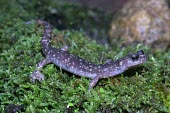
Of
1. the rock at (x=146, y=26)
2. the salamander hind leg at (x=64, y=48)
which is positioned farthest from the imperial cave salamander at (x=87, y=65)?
the rock at (x=146, y=26)

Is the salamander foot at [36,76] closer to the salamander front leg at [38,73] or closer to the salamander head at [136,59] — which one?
the salamander front leg at [38,73]

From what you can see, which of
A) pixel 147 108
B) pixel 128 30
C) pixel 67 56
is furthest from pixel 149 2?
pixel 147 108

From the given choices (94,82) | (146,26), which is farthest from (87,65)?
(146,26)

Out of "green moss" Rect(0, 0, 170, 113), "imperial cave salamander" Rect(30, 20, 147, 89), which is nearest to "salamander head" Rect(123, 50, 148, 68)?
"imperial cave salamander" Rect(30, 20, 147, 89)

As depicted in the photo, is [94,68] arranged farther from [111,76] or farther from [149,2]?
[149,2]

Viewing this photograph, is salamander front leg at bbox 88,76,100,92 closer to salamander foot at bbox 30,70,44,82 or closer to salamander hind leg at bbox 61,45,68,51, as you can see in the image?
salamander foot at bbox 30,70,44,82

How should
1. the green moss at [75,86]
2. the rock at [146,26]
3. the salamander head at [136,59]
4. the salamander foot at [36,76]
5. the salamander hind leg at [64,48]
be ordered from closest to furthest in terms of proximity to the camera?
the green moss at [75,86], the salamander head at [136,59], the salamander foot at [36,76], the salamander hind leg at [64,48], the rock at [146,26]

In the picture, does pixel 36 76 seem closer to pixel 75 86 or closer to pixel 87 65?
pixel 75 86
